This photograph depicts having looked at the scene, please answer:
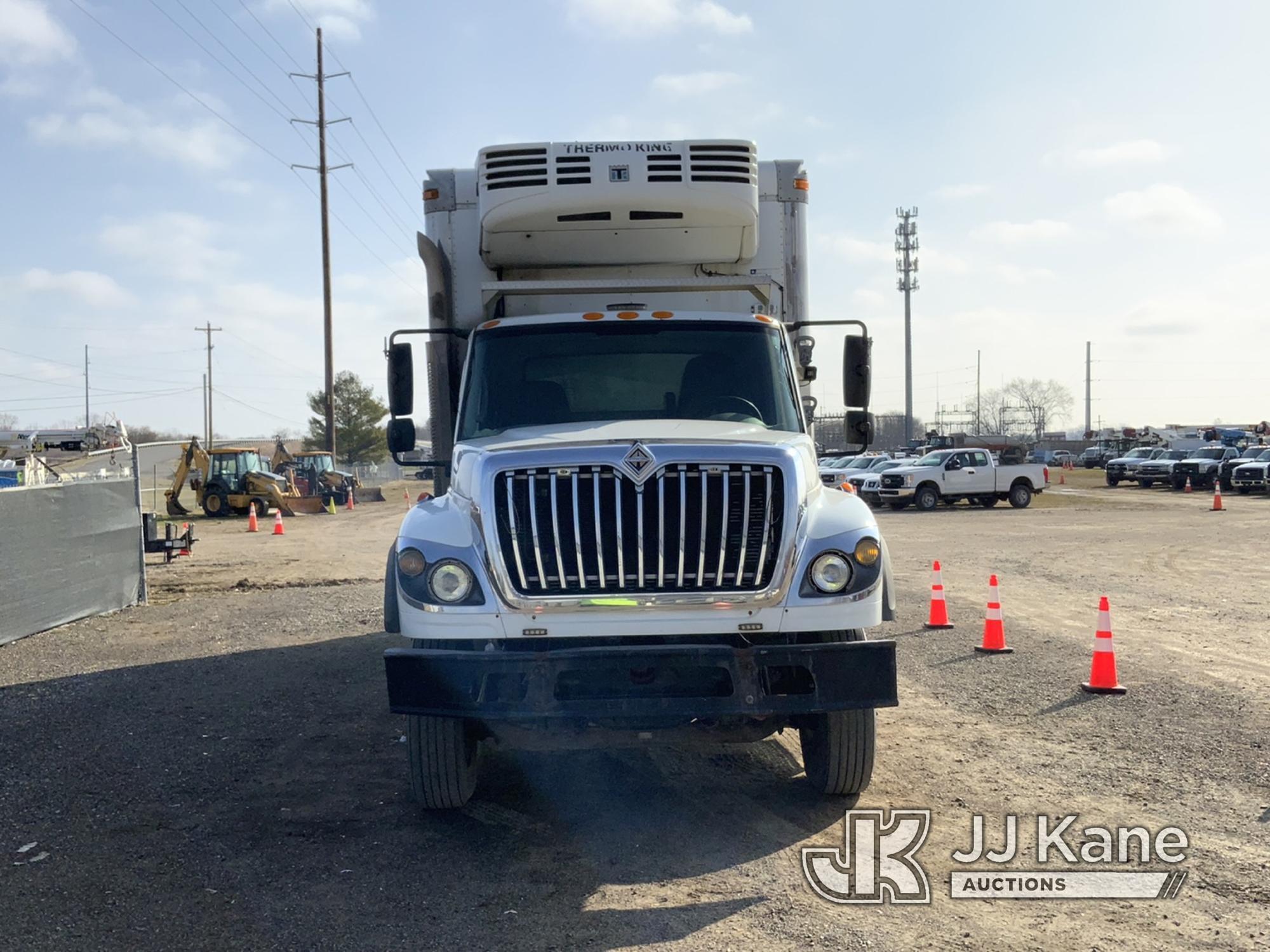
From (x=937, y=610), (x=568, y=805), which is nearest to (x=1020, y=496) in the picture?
(x=937, y=610)

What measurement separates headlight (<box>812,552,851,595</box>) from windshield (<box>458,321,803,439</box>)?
1.40 m

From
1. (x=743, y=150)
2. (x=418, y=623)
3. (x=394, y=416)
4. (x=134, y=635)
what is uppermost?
(x=743, y=150)

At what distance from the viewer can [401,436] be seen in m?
6.77

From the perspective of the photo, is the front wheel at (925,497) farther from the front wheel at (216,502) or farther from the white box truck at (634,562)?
the white box truck at (634,562)

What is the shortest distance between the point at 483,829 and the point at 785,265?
4437 millimetres

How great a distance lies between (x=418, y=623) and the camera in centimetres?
483

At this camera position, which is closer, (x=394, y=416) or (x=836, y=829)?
(x=836, y=829)

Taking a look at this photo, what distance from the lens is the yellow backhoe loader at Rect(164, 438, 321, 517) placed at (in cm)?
3531

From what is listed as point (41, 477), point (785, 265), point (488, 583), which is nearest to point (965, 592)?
point (785, 265)

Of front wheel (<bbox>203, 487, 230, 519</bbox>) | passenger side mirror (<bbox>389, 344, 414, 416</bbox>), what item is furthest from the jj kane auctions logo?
front wheel (<bbox>203, 487, 230, 519</bbox>)

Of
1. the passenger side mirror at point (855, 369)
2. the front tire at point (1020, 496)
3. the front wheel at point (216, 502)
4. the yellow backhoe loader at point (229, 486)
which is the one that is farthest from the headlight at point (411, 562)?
the front wheel at point (216, 502)

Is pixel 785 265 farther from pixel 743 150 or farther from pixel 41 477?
pixel 41 477

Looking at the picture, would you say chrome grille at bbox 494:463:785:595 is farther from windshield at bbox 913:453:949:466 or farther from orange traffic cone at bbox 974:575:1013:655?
windshield at bbox 913:453:949:466

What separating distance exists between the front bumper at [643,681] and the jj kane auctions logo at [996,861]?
2.19 feet
